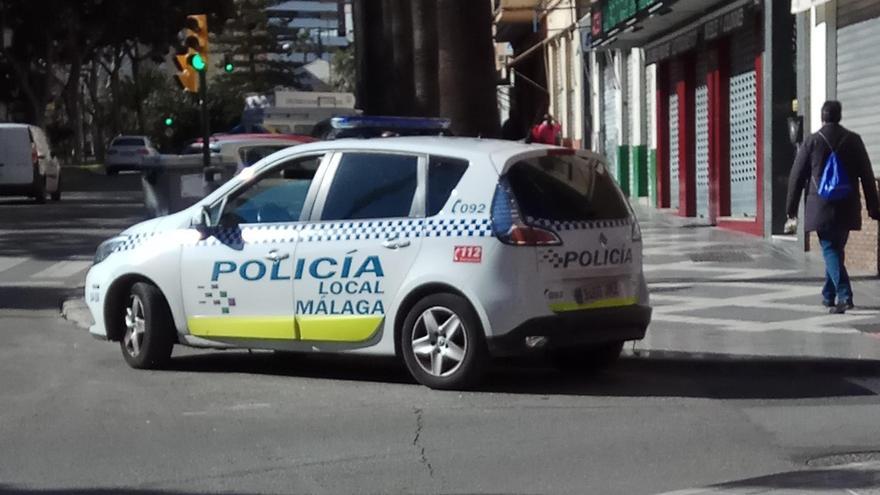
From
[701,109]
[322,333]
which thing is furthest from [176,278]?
[701,109]

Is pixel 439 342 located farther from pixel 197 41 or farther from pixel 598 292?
pixel 197 41

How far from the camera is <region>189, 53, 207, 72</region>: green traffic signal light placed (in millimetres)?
20984

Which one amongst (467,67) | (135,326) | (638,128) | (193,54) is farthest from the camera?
(638,128)

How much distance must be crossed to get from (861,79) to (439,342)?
876 cm

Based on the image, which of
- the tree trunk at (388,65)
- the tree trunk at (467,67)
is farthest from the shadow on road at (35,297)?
the tree trunk at (467,67)

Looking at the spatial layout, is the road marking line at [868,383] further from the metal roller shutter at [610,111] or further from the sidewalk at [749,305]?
the metal roller shutter at [610,111]

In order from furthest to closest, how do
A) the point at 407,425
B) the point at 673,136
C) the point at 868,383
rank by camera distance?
the point at 673,136
the point at 868,383
the point at 407,425

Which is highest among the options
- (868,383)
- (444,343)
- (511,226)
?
(511,226)

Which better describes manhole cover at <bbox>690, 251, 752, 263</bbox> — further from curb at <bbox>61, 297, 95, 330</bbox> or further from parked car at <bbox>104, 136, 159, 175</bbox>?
parked car at <bbox>104, 136, 159, 175</bbox>

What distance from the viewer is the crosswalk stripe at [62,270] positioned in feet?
62.2

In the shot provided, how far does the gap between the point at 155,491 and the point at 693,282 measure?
9465 millimetres

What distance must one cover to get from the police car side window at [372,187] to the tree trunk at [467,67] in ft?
14.9

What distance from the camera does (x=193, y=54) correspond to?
21391 mm

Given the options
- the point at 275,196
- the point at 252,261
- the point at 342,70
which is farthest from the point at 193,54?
the point at 342,70
